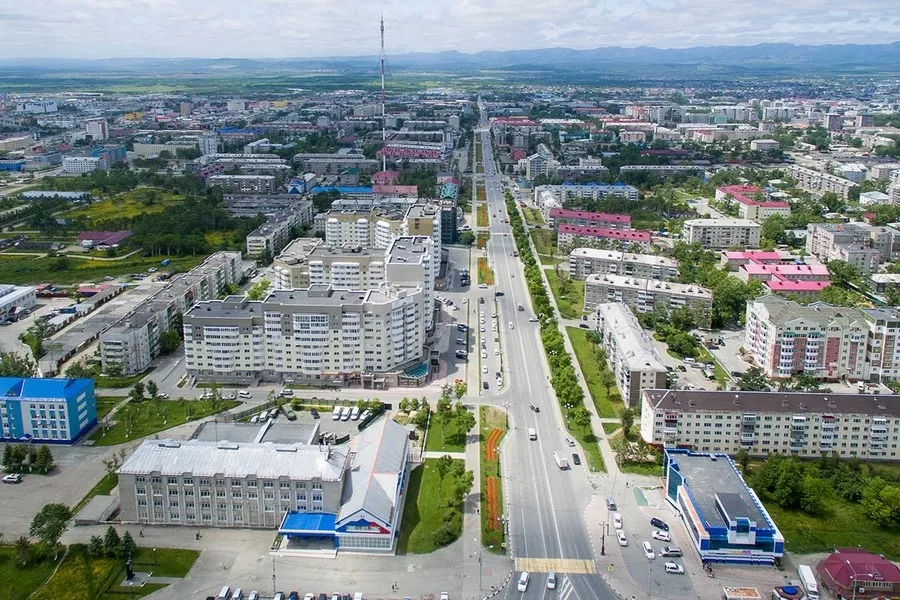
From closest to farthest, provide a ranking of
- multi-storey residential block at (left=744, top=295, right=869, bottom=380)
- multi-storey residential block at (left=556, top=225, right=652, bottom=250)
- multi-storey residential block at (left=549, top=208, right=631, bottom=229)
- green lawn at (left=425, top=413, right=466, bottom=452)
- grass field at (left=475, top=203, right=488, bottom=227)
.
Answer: green lawn at (left=425, top=413, right=466, bottom=452) → multi-storey residential block at (left=744, top=295, right=869, bottom=380) → multi-storey residential block at (left=556, top=225, right=652, bottom=250) → multi-storey residential block at (left=549, top=208, right=631, bottom=229) → grass field at (left=475, top=203, right=488, bottom=227)

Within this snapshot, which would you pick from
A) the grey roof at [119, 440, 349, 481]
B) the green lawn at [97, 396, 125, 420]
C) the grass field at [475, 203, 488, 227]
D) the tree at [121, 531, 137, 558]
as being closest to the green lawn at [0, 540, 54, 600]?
the tree at [121, 531, 137, 558]

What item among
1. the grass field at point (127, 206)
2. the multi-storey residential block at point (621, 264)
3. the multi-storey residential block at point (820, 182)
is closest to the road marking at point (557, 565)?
the multi-storey residential block at point (621, 264)

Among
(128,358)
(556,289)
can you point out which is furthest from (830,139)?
(128,358)

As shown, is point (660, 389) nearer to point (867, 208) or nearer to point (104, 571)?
point (104, 571)

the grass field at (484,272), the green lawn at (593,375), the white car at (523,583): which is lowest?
the white car at (523,583)

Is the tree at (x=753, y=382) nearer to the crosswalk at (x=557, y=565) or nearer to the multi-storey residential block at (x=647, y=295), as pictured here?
the multi-storey residential block at (x=647, y=295)

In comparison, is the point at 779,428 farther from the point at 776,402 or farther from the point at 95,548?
the point at 95,548

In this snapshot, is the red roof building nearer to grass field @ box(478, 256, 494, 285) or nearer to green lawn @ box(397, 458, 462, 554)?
green lawn @ box(397, 458, 462, 554)
